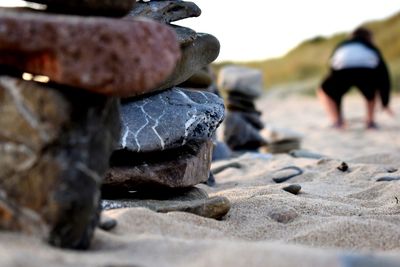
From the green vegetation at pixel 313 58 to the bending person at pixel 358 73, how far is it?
12533 mm

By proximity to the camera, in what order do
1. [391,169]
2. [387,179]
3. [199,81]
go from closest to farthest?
[387,179], [391,169], [199,81]

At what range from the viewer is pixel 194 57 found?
4.13 metres

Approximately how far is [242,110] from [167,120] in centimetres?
489

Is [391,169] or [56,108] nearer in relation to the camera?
[56,108]

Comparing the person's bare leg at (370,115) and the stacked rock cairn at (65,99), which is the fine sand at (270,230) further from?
the person's bare leg at (370,115)

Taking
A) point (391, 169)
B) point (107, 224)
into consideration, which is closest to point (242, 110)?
point (391, 169)

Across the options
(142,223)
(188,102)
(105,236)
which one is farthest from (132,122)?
(105,236)

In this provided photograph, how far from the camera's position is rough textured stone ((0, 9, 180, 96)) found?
2.06 meters

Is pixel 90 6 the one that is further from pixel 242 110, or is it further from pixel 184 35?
pixel 242 110

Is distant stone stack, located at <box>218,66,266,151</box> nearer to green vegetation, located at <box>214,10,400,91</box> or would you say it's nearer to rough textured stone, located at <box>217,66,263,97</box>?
rough textured stone, located at <box>217,66,263,97</box>

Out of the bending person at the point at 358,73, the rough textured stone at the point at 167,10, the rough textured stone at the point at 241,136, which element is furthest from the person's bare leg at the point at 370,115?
the rough textured stone at the point at 167,10

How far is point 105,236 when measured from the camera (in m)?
2.37

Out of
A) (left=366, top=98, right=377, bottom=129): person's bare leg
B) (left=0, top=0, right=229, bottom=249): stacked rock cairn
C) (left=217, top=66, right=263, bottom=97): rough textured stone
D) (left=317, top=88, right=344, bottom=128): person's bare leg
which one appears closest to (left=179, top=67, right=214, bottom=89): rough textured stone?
(left=217, top=66, right=263, bottom=97): rough textured stone

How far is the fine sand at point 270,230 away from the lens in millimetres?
1944
